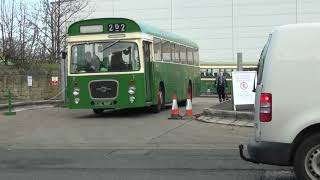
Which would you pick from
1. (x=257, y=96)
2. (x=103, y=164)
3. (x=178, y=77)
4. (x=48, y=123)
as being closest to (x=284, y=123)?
(x=257, y=96)

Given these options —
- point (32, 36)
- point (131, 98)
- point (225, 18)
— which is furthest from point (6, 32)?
point (225, 18)

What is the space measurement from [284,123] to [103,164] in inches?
160

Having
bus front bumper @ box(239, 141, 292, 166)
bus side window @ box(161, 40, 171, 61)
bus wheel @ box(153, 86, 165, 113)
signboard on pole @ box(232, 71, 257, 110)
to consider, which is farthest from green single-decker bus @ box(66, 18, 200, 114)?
bus front bumper @ box(239, 141, 292, 166)

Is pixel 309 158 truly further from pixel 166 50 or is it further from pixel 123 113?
pixel 166 50

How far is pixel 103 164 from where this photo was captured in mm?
10828

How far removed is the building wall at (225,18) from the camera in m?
67.6

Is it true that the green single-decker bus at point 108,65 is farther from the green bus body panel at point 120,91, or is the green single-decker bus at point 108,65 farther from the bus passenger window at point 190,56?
the bus passenger window at point 190,56

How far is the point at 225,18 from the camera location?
229 feet

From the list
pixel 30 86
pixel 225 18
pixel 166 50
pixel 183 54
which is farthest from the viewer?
pixel 225 18

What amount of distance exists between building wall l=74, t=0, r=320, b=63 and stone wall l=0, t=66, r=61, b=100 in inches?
1521

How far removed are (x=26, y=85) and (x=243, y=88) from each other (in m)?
14.6

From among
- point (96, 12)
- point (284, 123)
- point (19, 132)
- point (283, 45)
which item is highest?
point (96, 12)

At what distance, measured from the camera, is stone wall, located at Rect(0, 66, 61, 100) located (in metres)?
31.2

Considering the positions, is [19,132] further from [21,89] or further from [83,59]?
[21,89]
